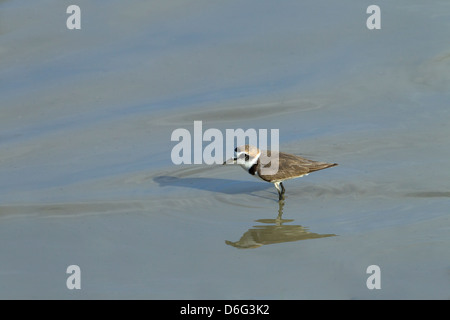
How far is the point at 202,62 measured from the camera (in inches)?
501

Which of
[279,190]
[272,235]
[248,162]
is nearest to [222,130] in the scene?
[248,162]

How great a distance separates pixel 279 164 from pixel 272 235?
1.19 metres

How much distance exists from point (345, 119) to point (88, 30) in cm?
497

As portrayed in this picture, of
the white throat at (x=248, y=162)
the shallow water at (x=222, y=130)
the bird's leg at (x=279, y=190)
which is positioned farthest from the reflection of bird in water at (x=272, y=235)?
the white throat at (x=248, y=162)

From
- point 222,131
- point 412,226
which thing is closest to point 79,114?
point 222,131

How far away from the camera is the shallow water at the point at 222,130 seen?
306 inches

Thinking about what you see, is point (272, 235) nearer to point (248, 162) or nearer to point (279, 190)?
point (279, 190)

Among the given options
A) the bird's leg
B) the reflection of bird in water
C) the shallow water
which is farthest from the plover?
the reflection of bird in water

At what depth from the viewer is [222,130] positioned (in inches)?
443

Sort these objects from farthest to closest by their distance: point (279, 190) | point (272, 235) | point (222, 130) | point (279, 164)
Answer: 1. point (222, 130)
2. point (279, 190)
3. point (279, 164)
4. point (272, 235)

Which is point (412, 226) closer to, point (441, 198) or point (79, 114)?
point (441, 198)

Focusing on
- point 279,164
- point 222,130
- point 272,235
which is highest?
point 222,130

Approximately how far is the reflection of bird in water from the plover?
2.36 ft

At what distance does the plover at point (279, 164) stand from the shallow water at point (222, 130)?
283mm
